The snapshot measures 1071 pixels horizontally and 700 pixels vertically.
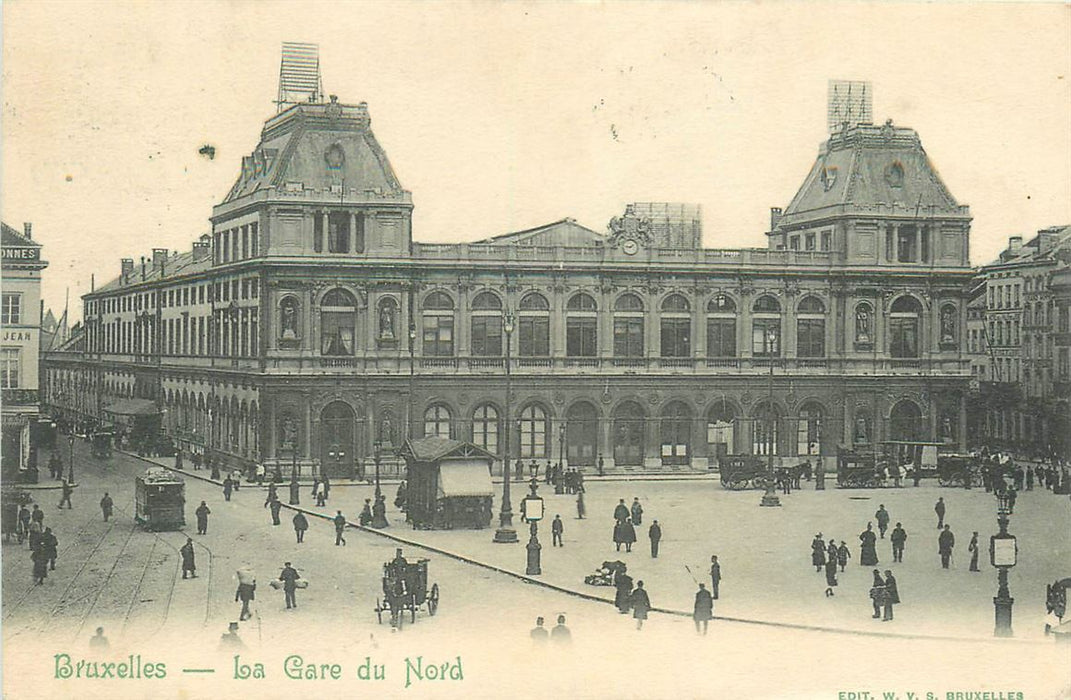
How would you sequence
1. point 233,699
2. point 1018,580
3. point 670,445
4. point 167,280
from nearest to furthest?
point 233,699 → point 1018,580 → point 670,445 → point 167,280

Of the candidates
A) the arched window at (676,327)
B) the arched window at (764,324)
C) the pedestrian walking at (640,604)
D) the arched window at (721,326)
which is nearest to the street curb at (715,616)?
the pedestrian walking at (640,604)

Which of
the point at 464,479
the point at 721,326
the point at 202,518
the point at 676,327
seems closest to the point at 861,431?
the point at 721,326

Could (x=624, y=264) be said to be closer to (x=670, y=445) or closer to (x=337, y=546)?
(x=670, y=445)

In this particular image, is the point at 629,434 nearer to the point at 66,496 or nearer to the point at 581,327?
the point at 581,327

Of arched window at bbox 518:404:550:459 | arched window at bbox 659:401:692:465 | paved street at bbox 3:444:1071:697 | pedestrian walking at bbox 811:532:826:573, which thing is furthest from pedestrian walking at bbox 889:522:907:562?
arched window at bbox 518:404:550:459

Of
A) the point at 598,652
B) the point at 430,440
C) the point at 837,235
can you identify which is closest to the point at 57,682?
the point at 598,652

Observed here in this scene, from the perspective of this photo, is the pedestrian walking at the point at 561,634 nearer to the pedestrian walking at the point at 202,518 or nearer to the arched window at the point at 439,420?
the pedestrian walking at the point at 202,518
